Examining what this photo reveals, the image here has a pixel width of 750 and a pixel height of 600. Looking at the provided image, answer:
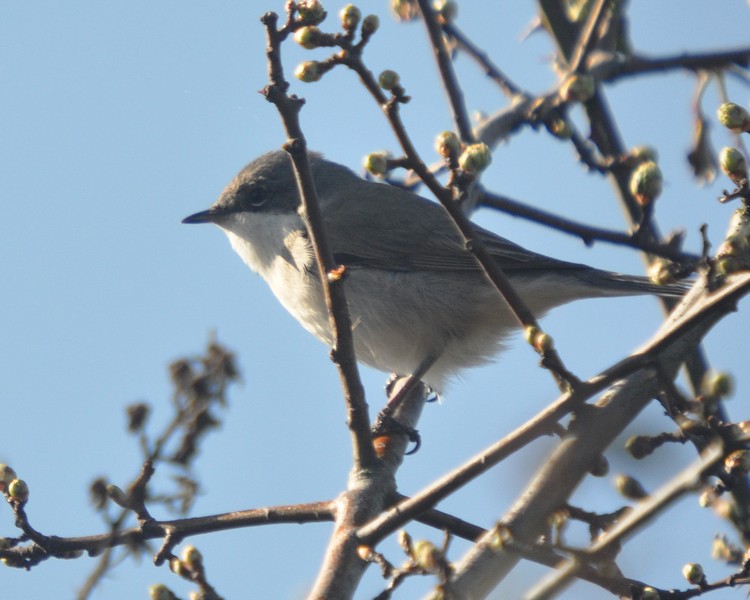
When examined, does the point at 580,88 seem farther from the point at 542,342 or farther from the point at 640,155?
the point at 542,342

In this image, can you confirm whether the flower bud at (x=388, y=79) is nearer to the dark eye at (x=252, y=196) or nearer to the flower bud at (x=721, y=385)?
the flower bud at (x=721, y=385)

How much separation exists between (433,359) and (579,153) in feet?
6.17

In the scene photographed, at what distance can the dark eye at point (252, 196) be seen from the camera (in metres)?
6.49

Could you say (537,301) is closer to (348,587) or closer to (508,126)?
(508,126)

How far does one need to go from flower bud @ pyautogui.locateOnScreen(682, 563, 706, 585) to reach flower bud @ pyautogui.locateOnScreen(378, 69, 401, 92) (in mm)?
Answer: 1576

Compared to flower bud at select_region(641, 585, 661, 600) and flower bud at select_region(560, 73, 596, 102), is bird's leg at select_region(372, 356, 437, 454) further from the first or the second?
flower bud at select_region(641, 585, 661, 600)

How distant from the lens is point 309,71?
9.50ft

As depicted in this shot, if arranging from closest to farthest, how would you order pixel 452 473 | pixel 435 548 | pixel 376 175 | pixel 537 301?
1. pixel 435 548
2. pixel 452 473
3. pixel 376 175
4. pixel 537 301

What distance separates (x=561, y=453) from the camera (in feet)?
9.25

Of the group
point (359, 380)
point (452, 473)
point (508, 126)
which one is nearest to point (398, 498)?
point (359, 380)

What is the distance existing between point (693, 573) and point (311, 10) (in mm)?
1911

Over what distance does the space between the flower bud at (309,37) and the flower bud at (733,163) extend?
1164 millimetres

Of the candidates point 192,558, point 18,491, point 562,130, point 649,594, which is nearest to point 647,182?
point 562,130

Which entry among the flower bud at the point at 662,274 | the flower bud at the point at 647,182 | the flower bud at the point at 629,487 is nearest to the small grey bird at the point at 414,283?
the flower bud at the point at 647,182
